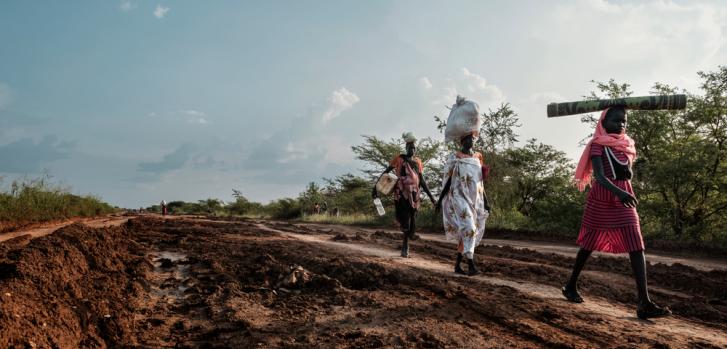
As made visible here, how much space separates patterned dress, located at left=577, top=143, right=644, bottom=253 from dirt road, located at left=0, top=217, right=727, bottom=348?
66 centimetres

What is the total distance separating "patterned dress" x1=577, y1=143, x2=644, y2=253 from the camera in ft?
16.2

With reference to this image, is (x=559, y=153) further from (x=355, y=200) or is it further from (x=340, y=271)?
(x=340, y=271)

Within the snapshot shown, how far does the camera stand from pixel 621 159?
510 cm

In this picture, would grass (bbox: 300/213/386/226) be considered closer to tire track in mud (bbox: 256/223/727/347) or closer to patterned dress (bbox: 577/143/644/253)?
tire track in mud (bbox: 256/223/727/347)

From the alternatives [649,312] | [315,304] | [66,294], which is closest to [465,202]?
[649,312]

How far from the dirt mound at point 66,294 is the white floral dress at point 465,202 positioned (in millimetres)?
3903

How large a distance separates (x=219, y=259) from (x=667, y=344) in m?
5.46

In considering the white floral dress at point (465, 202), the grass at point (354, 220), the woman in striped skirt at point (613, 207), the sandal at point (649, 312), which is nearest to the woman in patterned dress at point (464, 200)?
the white floral dress at point (465, 202)

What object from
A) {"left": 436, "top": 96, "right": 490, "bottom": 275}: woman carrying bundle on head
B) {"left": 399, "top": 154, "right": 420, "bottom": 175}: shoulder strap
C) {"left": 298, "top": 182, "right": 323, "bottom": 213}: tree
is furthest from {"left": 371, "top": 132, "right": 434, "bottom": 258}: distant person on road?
{"left": 298, "top": 182, "right": 323, "bottom": 213}: tree

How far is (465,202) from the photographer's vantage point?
22.7 ft

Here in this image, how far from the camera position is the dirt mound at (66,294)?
3301 millimetres

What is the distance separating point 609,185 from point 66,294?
199 inches

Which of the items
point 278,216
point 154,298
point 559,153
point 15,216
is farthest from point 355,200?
point 154,298

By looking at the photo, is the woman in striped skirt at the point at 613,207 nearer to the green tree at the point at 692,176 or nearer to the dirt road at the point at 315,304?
the dirt road at the point at 315,304
